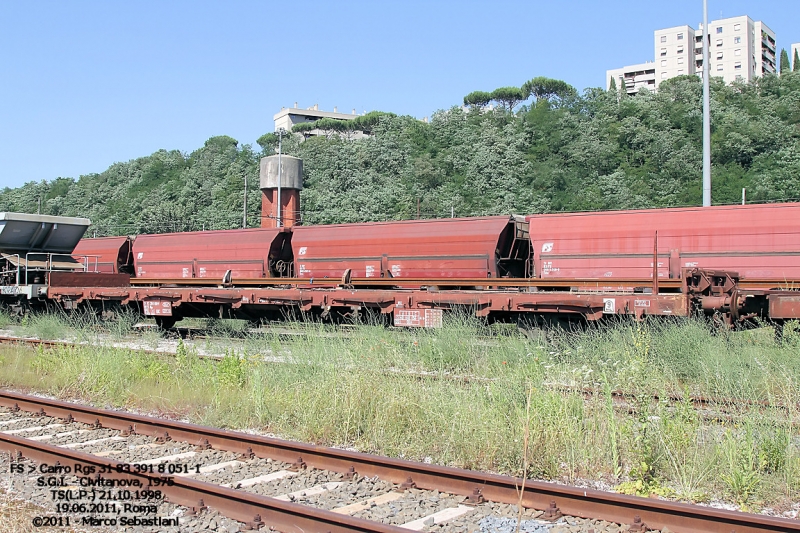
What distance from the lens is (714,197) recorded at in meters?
50.6

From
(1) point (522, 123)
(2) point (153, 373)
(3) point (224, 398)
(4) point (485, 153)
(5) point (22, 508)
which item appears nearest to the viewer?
(5) point (22, 508)

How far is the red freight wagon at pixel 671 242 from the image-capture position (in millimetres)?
14188

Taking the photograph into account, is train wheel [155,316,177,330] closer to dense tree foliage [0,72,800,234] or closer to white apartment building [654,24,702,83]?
dense tree foliage [0,72,800,234]

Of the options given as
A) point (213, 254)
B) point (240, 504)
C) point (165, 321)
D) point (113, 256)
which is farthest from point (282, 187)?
point (240, 504)

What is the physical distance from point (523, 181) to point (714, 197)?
53.0 feet

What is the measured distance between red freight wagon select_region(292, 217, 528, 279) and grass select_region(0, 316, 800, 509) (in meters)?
4.50

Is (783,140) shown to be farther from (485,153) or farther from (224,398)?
(224,398)

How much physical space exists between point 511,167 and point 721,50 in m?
80.2

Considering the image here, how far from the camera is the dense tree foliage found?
5484 centimetres

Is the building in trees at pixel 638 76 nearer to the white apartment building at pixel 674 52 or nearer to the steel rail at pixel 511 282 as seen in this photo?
the white apartment building at pixel 674 52

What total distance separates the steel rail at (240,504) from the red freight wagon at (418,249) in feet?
38.7

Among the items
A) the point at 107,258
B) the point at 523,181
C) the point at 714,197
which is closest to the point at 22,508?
the point at 107,258

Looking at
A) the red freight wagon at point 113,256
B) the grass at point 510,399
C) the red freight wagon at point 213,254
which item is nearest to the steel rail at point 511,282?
the red freight wagon at point 213,254

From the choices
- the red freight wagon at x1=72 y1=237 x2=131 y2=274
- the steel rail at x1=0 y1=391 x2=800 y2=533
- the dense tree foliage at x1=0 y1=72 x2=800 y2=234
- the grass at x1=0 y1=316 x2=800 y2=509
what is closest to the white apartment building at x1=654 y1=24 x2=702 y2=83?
the dense tree foliage at x1=0 y1=72 x2=800 y2=234
